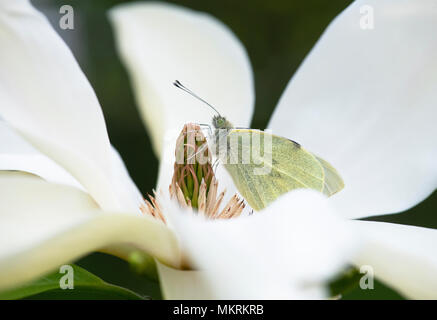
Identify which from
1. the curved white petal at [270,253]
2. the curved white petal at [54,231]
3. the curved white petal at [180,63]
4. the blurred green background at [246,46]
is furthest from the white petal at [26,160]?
the blurred green background at [246,46]

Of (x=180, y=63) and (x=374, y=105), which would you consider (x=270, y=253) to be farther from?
(x=180, y=63)

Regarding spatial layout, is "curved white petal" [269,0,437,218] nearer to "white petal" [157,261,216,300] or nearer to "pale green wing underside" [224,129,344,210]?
"pale green wing underside" [224,129,344,210]

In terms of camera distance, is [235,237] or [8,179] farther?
[8,179]

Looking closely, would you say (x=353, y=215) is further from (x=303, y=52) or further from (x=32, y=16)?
(x=303, y=52)

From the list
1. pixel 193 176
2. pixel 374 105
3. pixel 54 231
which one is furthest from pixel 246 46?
pixel 54 231

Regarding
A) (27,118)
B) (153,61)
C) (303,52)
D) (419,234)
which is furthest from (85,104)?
(303,52)
